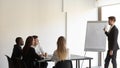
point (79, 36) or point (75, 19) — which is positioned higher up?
point (75, 19)

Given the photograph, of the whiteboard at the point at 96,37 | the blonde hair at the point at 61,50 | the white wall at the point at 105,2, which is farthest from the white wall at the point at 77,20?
the blonde hair at the point at 61,50

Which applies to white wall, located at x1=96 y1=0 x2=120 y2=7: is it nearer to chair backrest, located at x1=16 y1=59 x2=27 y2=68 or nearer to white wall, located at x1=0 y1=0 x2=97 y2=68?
white wall, located at x1=0 y1=0 x2=97 y2=68

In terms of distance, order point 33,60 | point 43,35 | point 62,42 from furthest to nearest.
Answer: point 43,35 → point 33,60 → point 62,42

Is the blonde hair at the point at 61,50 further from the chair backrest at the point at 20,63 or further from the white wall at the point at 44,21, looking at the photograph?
the white wall at the point at 44,21

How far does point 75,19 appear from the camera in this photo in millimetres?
8523

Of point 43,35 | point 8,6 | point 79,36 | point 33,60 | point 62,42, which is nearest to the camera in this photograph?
point 62,42

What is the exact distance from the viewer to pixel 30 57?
5531mm

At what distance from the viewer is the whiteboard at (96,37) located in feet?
23.6

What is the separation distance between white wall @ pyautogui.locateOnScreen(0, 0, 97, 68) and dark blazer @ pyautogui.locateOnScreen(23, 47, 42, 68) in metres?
2.22

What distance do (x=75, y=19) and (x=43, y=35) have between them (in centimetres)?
126

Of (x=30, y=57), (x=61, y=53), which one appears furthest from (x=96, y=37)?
(x=61, y=53)

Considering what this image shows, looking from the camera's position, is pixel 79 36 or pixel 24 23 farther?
pixel 79 36

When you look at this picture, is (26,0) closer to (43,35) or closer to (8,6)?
(8,6)

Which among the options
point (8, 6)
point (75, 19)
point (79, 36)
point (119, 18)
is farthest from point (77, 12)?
point (8, 6)
